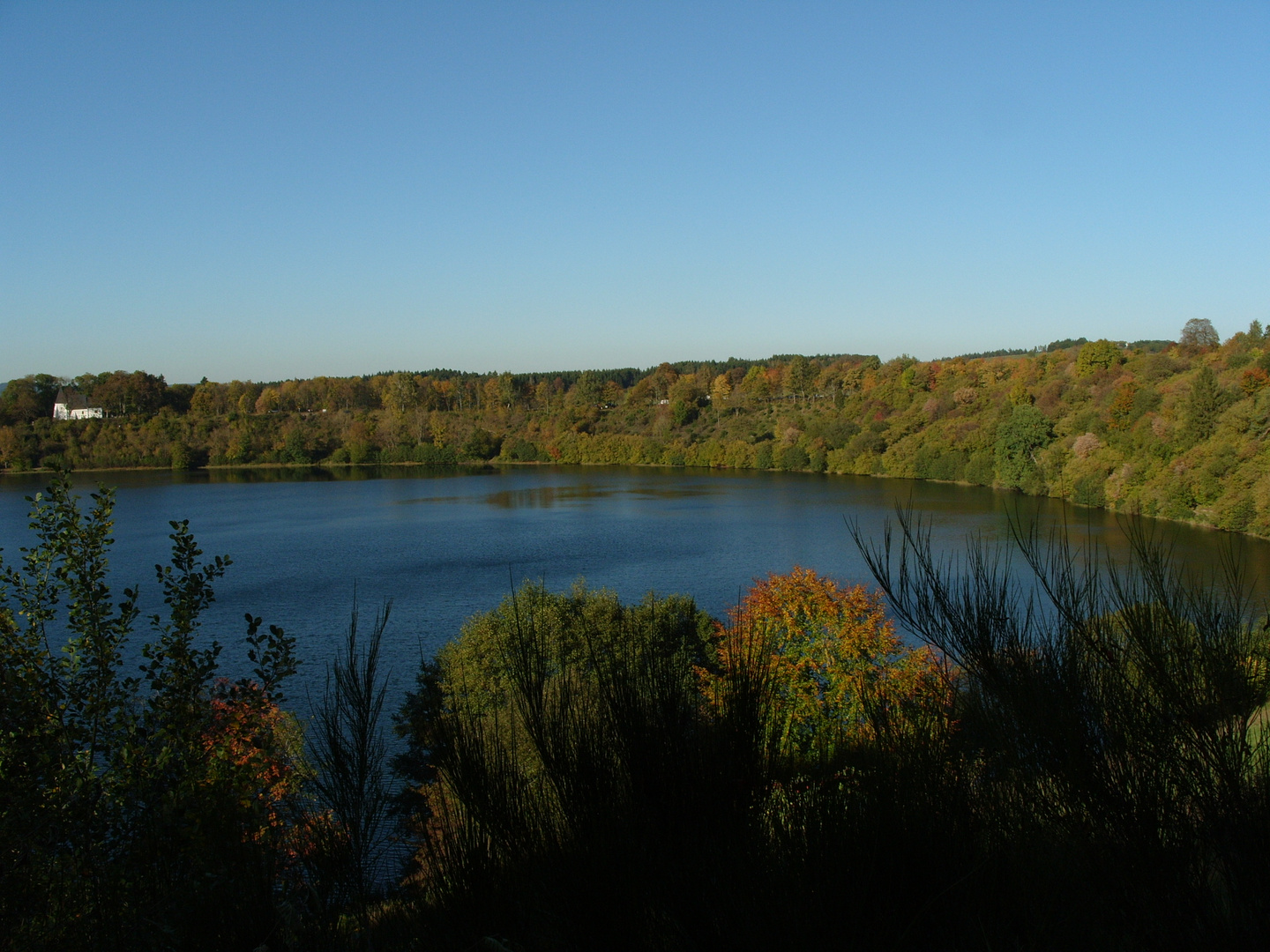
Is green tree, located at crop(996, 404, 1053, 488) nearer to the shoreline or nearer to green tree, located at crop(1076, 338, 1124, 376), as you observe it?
the shoreline

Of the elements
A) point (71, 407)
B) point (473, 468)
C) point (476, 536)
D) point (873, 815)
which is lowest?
point (476, 536)

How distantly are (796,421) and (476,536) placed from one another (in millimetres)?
46715

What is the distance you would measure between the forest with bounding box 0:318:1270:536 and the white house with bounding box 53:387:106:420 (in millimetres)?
840

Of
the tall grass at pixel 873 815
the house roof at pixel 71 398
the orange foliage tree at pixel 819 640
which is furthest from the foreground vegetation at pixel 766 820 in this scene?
the house roof at pixel 71 398

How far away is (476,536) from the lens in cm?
3997

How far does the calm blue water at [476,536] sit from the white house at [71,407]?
13715 mm

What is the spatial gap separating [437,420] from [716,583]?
240 ft

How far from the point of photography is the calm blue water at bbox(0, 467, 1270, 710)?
25.3 meters

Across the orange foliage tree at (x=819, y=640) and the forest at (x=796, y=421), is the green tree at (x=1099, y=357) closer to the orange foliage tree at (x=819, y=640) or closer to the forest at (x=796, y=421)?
the forest at (x=796, y=421)

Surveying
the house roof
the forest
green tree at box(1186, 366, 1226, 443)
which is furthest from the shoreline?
the house roof

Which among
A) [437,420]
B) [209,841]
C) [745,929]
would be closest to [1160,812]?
[745,929]

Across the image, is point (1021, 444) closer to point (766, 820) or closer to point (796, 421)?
point (796, 421)

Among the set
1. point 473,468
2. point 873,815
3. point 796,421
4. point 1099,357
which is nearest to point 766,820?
point 873,815

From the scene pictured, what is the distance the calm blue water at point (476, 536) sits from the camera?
83.0ft
